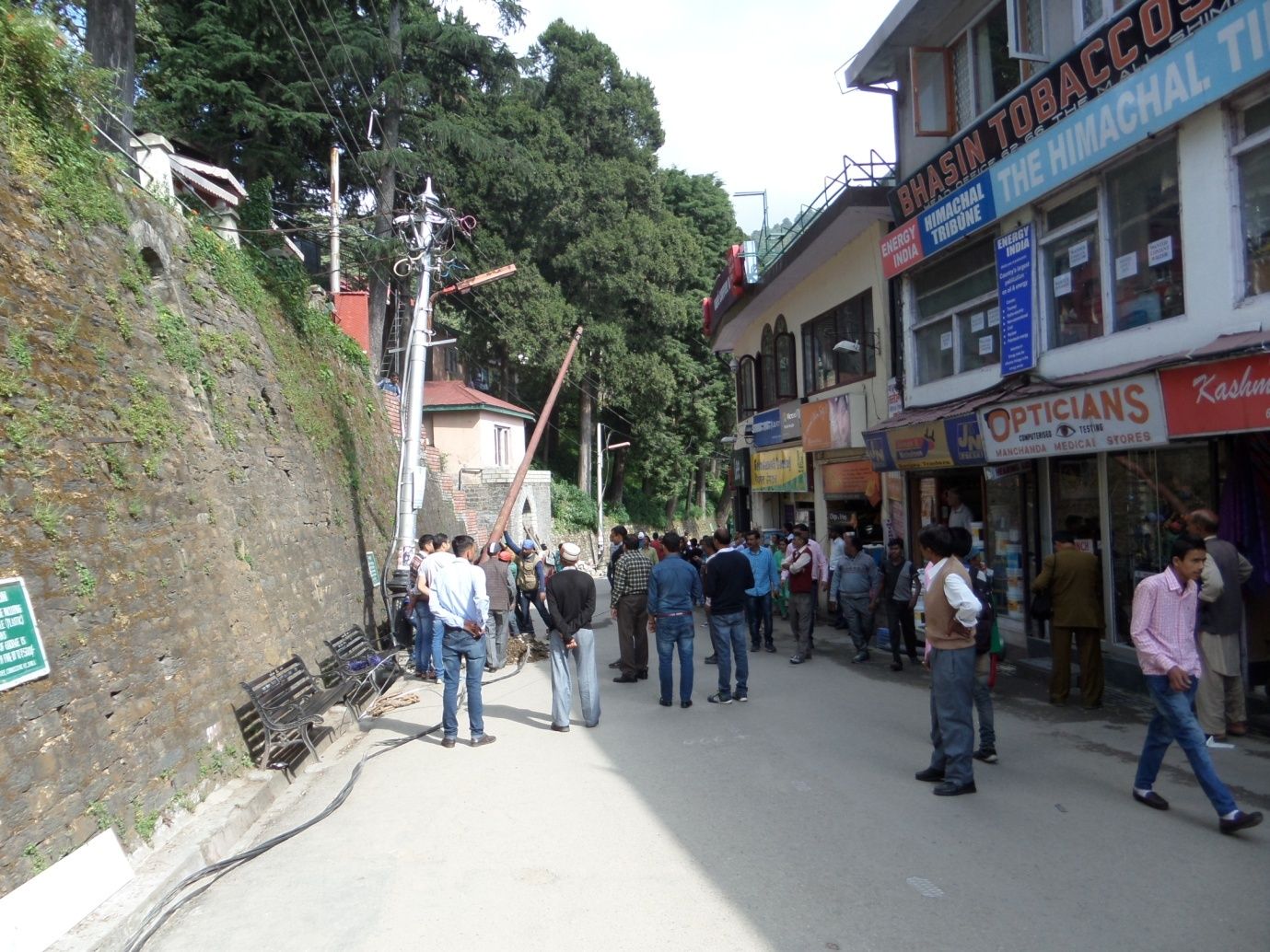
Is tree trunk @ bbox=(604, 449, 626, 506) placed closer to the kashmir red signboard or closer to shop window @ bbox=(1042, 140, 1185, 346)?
shop window @ bbox=(1042, 140, 1185, 346)

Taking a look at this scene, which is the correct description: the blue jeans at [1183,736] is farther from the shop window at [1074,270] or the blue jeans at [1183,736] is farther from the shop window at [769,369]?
the shop window at [769,369]

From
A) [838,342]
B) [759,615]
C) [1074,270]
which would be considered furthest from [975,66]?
[759,615]

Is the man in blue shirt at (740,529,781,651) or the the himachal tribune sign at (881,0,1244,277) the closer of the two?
the the himachal tribune sign at (881,0,1244,277)

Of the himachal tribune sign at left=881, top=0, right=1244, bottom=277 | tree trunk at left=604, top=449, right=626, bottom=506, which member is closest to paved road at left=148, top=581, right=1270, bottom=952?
the himachal tribune sign at left=881, top=0, right=1244, bottom=277

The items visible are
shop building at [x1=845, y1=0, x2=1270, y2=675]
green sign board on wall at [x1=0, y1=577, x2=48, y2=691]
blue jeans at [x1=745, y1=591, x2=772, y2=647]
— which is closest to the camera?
green sign board on wall at [x1=0, y1=577, x2=48, y2=691]

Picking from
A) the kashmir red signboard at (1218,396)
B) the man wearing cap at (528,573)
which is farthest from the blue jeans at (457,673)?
the kashmir red signboard at (1218,396)

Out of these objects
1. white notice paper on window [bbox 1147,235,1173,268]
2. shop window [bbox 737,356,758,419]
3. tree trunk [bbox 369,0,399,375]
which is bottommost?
white notice paper on window [bbox 1147,235,1173,268]

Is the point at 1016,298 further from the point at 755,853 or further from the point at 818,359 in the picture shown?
the point at 755,853

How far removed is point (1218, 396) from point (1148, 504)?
2.53 m

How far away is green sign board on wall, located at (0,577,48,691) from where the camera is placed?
4.78m

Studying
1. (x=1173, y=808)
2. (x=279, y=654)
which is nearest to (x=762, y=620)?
(x=279, y=654)

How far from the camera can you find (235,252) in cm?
1175

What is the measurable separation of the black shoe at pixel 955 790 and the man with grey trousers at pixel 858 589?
5778 mm

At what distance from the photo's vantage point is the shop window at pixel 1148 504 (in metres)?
8.82
